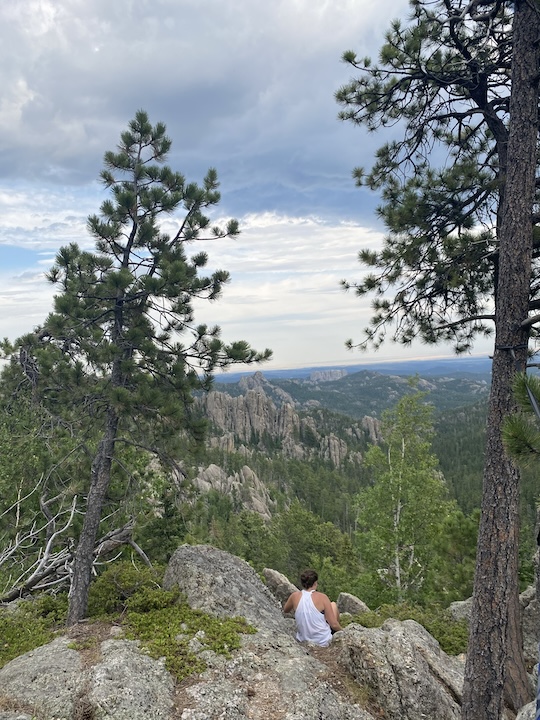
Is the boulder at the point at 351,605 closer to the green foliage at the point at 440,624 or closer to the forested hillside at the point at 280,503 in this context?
the green foliage at the point at 440,624

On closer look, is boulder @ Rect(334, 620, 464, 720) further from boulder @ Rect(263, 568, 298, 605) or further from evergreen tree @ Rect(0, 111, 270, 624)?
boulder @ Rect(263, 568, 298, 605)

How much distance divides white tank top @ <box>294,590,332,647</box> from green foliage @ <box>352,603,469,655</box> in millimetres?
3318

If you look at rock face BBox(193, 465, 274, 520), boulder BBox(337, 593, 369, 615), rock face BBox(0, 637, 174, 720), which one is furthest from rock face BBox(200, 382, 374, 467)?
rock face BBox(0, 637, 174, 720)

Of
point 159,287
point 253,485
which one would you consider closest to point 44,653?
point 159,287

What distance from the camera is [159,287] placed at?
23.4ft

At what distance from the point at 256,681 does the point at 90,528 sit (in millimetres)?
4012

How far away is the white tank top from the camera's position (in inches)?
267

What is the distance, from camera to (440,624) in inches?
400

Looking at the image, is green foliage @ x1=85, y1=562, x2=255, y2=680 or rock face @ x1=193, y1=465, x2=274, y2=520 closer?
green foliage @ x1=85, y1=562, x2=255, y2=680

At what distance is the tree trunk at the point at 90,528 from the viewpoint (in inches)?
297

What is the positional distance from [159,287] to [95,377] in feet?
6.98

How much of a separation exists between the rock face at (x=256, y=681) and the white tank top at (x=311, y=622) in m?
0.19

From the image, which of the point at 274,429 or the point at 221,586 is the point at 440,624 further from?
the point at 274,429

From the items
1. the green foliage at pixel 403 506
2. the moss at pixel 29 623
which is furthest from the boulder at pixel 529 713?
the green foliage at pixel 403 506
